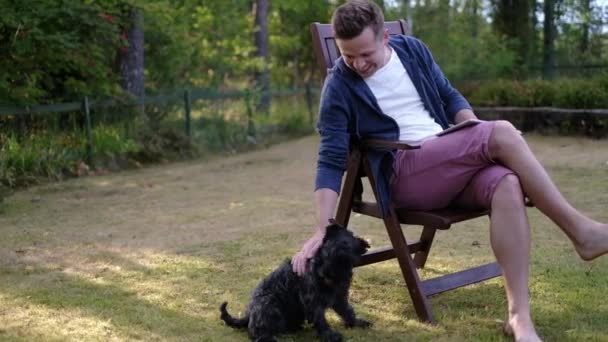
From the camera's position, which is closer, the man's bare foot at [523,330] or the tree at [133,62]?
the man's bare foot at [523,330]

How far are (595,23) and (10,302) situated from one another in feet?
59.1

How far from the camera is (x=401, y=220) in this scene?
10.5 feet

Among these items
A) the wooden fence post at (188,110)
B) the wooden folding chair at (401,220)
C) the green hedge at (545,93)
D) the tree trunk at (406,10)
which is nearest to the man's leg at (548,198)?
the wooden folding chair at (401,220)

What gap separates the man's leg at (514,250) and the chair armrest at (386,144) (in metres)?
0.44

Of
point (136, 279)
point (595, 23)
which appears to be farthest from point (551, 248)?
point (595, 23)

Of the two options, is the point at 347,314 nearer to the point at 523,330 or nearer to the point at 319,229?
the point at 319,229

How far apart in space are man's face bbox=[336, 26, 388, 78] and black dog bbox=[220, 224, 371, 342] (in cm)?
74

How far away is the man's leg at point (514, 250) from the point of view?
8.98 feet

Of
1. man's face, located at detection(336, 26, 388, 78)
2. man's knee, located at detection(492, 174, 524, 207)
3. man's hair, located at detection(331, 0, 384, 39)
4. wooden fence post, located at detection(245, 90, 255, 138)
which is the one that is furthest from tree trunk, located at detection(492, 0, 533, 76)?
man's knee, located at detection(492, 174, 524, 207)

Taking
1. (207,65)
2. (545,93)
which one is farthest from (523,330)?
(207,65)

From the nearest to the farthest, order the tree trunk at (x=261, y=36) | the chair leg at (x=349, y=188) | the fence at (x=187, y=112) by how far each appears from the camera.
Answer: the chair leg at (x=349, y=188) < the fence at (x=187, y=112) < the tree trunk at (x=261, y=36)

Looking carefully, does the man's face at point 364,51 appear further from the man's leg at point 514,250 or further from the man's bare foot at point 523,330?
the man's bare foot at point 523,330

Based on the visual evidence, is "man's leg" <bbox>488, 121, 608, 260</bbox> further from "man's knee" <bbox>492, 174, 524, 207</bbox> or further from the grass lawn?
the grass lawn

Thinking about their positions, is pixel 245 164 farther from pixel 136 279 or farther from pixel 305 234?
pixel 136 279
